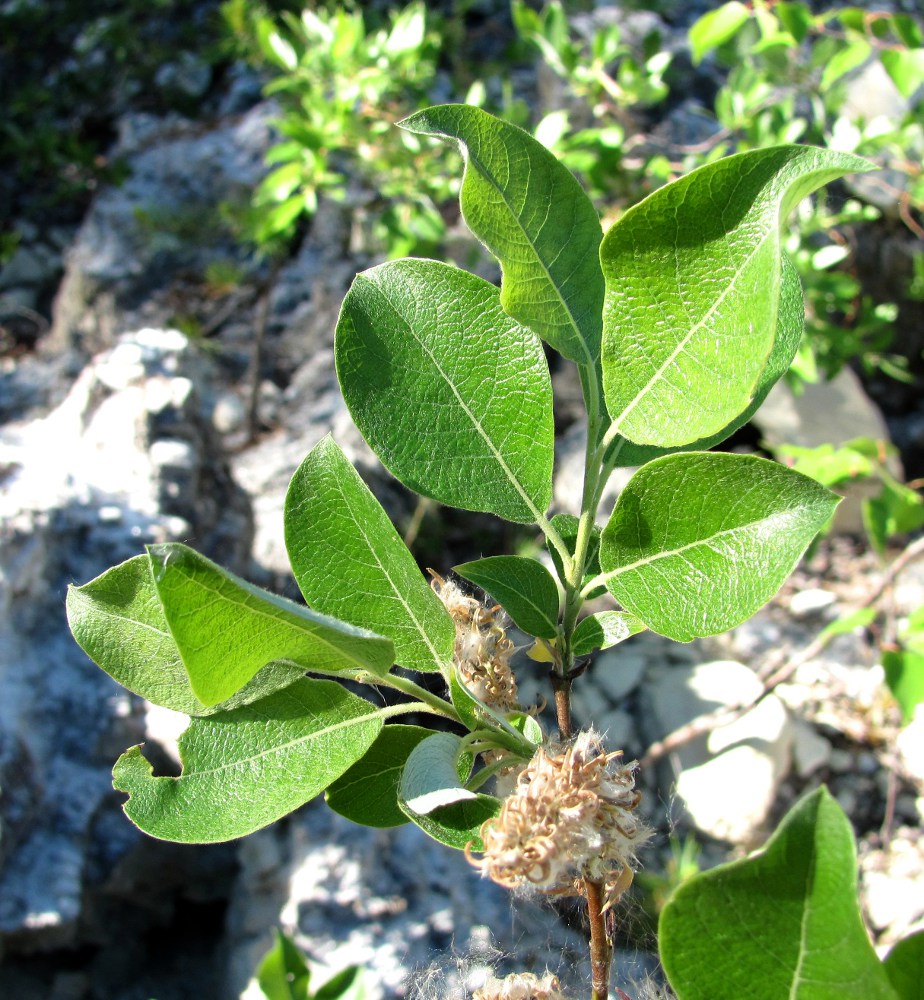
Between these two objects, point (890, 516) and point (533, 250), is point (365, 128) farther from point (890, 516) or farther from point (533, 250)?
point (533, 250)

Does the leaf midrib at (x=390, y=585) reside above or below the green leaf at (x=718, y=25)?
above

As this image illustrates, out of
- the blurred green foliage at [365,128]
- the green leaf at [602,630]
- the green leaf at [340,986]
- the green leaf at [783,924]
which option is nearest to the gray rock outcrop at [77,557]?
the blurred green foliage at [365,128]

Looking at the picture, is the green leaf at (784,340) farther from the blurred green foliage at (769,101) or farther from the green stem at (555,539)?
the blurred green foliage at (769,101)

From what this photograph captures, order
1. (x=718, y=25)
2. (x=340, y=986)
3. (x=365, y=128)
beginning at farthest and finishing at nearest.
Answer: (x=365, y=128)
(x=718, y=25)
(x=340, y=986)

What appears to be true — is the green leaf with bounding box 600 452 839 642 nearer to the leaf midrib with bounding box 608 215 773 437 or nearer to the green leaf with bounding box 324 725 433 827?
the leaf midrib with bounding box 608 215 773 437

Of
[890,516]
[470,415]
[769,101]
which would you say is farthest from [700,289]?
[769,101]
